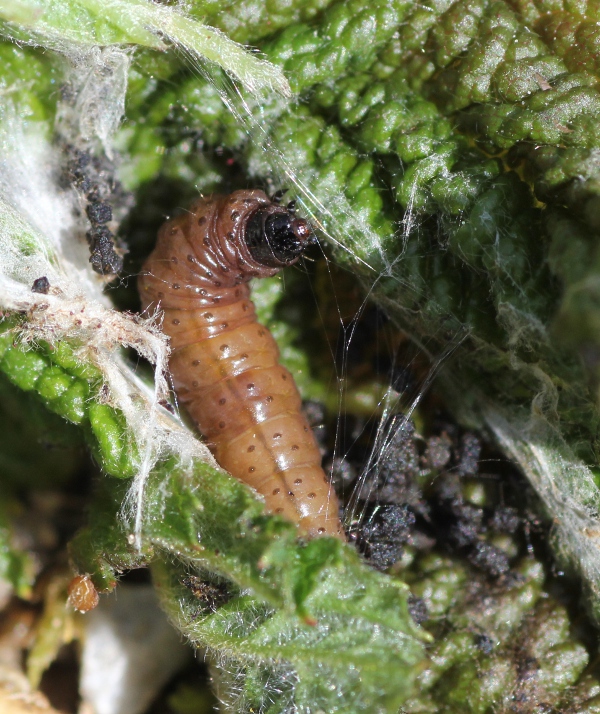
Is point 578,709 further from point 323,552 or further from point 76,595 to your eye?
point 76,595

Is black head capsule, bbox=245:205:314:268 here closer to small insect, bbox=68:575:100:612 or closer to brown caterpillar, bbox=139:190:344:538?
brown caterpillar, bbox=139:190:344:538

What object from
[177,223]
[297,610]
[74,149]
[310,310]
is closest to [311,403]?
[310,310]

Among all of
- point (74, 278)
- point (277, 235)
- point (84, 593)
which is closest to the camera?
point (84, 593)

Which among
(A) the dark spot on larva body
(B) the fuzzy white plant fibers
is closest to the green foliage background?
(B) the fuzzy white plant fibers

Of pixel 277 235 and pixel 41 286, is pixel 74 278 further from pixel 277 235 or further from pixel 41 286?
pixel 277 235

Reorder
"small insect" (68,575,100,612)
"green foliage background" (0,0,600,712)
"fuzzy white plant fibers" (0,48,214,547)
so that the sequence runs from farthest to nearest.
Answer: "small insect" (68,575,100,612) → "fuzzy white plant fibers" (0,48,214,547) → "green foliage background" (0,0,600,712)

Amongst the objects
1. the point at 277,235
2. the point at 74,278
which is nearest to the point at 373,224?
the point at 277,235
